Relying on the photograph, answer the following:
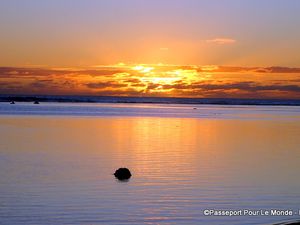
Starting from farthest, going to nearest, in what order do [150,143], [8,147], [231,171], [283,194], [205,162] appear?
1. [150,143]
2. [8,147]
3. [205,162]
4. [231,171]
5. [283,194]

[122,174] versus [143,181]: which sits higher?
[122,174]

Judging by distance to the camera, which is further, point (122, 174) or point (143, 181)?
point (122, 174)

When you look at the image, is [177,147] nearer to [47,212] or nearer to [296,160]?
[296,160]

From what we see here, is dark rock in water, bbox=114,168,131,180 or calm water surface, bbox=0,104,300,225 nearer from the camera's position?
calm water surface, bbox=0,104,300,225

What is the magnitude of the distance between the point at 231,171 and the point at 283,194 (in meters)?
3.49

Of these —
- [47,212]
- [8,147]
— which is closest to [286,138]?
[8,147]

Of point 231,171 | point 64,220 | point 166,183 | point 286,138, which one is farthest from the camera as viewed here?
point 286,138

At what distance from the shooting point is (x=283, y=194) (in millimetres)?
13156

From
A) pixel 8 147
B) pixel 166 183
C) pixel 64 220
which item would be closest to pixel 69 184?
pixel 166 183

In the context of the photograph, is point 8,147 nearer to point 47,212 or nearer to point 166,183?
point 166,183

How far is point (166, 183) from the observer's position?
46.8ft

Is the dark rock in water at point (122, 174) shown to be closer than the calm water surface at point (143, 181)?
No

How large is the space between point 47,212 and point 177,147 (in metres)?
12.8

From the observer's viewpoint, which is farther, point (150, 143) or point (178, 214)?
point (150, 143)
